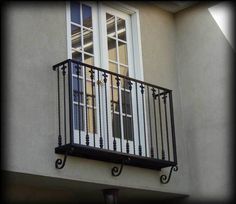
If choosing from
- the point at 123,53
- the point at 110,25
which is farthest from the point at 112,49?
the point at 110,25

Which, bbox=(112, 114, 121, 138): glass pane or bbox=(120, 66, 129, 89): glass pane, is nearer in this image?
bbox=(112, 114, 121, 138): glass pane

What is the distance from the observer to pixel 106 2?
28.5 feet

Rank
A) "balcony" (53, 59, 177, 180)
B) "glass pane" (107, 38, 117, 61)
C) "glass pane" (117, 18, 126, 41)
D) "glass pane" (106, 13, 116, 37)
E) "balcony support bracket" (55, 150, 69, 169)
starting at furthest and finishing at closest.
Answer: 1. "glass pane" (117, 18, 126, 41)
2. "glass pane" (106, 13, 116, 37)
3. "glass pane" (107, 38, 117, 61)
4. "balcony" (53, 59, 177, 180)
5. "balcony support bracket" (55, 150, 69, 169)

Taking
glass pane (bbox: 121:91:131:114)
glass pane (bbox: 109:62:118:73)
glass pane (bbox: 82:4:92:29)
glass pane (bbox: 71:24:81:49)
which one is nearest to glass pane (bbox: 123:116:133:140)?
glass pane (bbox: 121:91:131:114)

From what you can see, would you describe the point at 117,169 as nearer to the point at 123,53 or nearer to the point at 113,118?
the point at 113,118

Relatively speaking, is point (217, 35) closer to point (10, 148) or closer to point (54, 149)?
point (54, 149)

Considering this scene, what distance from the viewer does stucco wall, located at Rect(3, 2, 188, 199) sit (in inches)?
269

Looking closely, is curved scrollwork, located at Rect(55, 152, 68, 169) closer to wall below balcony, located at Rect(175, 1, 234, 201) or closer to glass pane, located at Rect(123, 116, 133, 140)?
glass pane, located at Rect(123, 116, 133, 140)

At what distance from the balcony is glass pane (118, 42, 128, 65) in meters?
0.38

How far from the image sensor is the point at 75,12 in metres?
8.30

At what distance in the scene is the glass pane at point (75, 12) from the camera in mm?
8223

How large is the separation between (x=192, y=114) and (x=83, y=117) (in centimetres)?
198

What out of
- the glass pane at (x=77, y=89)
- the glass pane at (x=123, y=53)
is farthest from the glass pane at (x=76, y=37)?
the glass pane at (x=123, y=53)

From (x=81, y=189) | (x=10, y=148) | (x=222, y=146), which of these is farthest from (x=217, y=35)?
(x=10, y=148)
